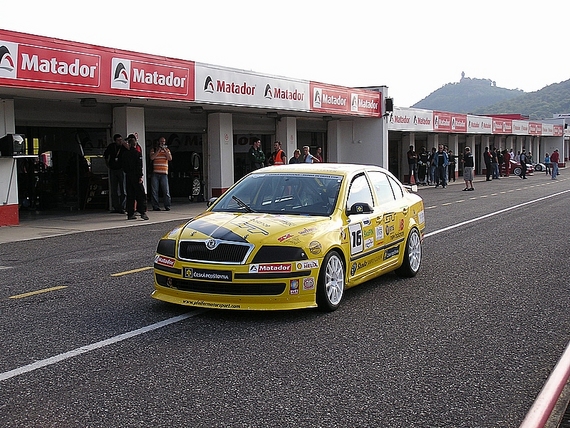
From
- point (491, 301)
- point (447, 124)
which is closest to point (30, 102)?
point (491, 301)

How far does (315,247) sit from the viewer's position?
6.72 meters

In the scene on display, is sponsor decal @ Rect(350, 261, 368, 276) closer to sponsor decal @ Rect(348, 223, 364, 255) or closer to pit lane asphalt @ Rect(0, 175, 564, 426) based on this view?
sponsor decal @ Rect(348, 223, 364, 255)

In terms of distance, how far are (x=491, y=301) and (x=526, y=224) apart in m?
8.58

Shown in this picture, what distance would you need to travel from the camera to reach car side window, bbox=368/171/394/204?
859cm

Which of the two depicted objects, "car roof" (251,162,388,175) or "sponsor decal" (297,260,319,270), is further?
"car roof" (251,162,388,175)

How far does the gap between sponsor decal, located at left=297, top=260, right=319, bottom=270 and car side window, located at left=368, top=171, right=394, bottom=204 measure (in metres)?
2.07

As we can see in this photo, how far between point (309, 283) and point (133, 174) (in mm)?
10393

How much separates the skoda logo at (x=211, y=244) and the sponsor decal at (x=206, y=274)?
8.7 inches

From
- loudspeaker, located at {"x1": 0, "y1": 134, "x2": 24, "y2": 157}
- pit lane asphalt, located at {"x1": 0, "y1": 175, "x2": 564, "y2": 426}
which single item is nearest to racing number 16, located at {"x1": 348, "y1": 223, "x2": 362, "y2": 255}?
pit lane asphalt, located at {"x1": 0, "y1": 175, "x2": 564, "y2": 426}

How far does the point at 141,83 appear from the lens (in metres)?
16.5

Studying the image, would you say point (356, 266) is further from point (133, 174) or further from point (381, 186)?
point (133, 174)

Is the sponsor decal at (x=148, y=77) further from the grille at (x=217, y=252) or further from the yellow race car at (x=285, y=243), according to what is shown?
the grille at (x=217, y=252)

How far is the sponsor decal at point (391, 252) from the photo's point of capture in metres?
8.28

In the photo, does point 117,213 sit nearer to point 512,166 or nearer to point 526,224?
point 526,224
